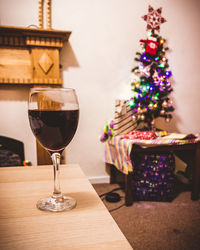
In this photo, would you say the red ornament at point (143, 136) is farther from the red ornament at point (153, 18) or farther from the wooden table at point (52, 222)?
the wooden table at point (52, 222)

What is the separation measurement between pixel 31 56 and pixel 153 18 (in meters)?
1.41

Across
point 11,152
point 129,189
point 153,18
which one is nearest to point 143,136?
point 129,189

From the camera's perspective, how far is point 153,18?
234 centimetres

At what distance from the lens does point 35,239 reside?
0.85ft

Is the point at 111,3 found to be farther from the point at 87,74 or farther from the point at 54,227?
the point at 54,227

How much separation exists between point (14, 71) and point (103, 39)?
964mm

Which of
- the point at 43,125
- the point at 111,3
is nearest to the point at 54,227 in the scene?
the point at 43,125

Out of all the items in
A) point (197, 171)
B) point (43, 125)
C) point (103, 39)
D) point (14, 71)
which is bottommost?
point (197, 171)

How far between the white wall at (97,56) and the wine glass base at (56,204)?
6.08 ft

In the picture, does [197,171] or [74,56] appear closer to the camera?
[197,171]

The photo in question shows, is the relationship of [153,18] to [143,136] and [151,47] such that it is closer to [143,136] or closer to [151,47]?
[151,47]

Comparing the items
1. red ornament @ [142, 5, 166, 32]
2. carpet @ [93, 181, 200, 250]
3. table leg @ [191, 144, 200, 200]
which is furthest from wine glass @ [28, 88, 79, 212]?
red ornament @ [142, 5, 166, 32]

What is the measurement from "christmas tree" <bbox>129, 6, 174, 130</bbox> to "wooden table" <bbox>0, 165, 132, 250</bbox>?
5.73 ft

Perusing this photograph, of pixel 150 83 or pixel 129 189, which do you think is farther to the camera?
pixel 150 83
